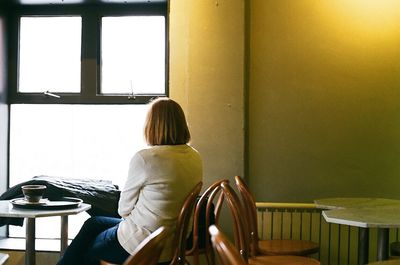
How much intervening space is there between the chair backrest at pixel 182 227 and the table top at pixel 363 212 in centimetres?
60

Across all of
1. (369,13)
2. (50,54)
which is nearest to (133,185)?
A: (50,54)

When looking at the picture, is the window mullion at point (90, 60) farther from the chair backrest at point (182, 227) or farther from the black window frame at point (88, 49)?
the chair backrest at point (182, 227)

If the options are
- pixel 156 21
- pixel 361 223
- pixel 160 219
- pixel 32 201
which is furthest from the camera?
pixel 156 21

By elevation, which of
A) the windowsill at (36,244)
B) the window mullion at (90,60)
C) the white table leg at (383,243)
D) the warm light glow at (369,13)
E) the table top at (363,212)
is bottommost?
the windowsill at (36,244)

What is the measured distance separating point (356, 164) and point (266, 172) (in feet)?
1.98

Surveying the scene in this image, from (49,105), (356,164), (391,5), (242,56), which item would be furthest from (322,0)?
(49,105)

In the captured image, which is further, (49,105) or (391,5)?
(49,105)

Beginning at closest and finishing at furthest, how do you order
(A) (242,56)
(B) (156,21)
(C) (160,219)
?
(C) (160,219)
(A) (242,56)
(B) (156,21)

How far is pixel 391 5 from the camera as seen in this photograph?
324 cm

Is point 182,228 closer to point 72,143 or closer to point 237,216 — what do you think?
point 237,216

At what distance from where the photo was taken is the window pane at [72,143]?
3.67 meters

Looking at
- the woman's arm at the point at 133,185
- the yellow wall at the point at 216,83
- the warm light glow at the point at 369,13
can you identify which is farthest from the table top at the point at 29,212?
the warm light glow at the point at 369,13

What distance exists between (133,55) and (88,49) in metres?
0.34

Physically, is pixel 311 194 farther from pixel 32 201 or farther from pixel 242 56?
pixel 32 201
